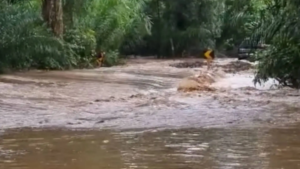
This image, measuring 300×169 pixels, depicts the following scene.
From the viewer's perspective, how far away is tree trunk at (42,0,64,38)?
3011cm

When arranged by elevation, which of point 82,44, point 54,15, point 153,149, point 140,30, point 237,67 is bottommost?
point 237,67

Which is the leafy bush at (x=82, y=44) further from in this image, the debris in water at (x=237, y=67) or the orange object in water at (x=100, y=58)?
the debris in water at (x=237, y=67)

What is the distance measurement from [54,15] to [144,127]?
1909 cm

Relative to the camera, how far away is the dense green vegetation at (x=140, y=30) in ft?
53.2

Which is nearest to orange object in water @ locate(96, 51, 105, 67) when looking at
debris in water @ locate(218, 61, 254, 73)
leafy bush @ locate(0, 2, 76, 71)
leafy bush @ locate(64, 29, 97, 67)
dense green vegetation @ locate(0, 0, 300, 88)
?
dense green vegetation @ locate(0, 0, 300, 88)

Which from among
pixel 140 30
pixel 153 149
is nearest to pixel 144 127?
pixel 153 149

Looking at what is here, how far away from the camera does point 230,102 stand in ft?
52.8

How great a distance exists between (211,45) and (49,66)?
959 inches

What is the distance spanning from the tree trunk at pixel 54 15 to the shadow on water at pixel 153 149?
19094mm

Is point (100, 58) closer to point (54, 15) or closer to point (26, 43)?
point (54, 15)

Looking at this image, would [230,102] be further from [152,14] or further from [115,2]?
[152,14]

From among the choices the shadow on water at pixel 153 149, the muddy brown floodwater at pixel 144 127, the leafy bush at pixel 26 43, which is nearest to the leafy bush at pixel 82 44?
the leafy bush at pixel 26 43

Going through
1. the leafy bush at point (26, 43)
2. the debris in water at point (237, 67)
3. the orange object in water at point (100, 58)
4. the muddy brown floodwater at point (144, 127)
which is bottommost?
the debris in water at point (237, 67)

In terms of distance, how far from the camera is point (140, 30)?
45094mm
